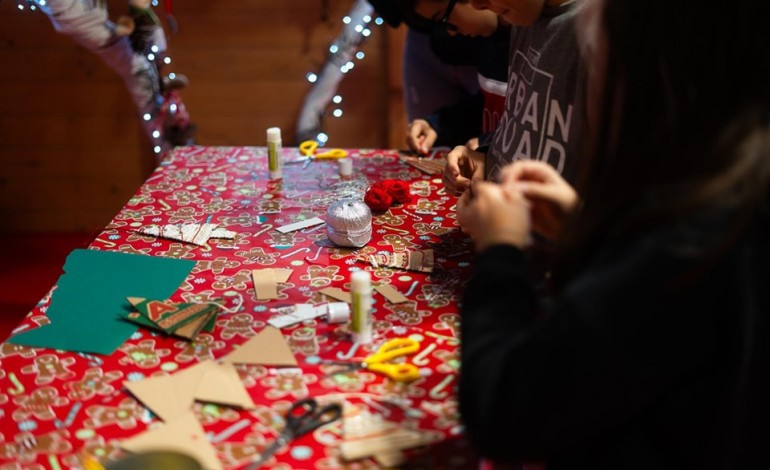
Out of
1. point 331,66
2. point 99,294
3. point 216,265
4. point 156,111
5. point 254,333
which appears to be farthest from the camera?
point 331,66

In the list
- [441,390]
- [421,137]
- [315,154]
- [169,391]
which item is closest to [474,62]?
[421,137]

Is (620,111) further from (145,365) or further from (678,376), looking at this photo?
(145,365)

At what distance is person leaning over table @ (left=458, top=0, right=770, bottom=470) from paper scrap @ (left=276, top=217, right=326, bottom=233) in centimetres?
85

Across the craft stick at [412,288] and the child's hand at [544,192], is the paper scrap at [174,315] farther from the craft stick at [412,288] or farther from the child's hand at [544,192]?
the child's hand at [544,192]

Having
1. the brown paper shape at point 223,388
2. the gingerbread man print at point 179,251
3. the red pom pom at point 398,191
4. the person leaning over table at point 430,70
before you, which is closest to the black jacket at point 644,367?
the brown paper shape at point 223,388

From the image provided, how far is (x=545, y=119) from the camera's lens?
1.38 metres

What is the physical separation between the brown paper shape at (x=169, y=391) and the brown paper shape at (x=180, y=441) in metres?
0.03

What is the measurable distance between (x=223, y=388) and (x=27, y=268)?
247 centimetres

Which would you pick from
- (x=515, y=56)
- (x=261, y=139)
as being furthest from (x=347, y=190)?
(x=261, y=139)

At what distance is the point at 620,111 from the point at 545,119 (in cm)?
60

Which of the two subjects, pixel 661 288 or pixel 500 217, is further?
pixel 500 217

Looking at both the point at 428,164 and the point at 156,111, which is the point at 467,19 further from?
the point at 156,111

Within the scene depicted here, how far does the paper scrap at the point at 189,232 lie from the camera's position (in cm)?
154

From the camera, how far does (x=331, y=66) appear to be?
10.6 ft
